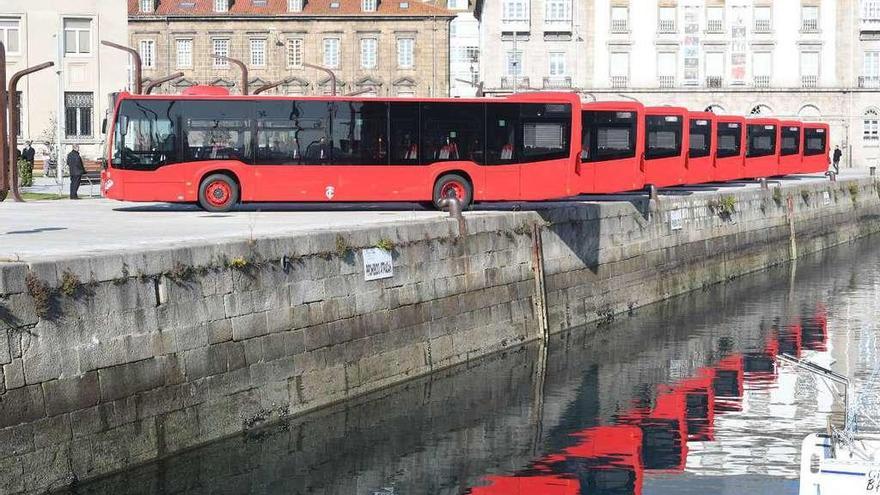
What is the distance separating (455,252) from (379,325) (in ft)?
11.5

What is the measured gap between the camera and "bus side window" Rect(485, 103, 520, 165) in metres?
36.6

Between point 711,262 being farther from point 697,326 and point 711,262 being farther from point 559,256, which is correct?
point 559,256

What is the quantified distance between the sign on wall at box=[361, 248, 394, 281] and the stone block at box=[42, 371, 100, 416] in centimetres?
730

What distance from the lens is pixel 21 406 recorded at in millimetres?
16922

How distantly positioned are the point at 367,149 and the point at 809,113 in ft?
261

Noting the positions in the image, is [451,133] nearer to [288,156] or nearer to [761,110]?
[288,156]

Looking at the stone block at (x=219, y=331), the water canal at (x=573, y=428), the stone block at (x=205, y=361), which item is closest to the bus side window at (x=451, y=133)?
the water canal at (x=573, y=428)

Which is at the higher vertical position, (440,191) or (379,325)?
(440,191)

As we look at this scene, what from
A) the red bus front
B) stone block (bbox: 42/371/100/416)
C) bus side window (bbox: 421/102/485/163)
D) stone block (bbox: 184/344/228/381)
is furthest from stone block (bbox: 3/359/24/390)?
the red bus front

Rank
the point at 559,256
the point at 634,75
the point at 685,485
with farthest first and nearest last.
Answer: the point at 634,75 → the point at 559,256 → the point at 685,485

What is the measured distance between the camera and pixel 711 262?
4662 cm

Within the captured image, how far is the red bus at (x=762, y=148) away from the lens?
6944 centimetres

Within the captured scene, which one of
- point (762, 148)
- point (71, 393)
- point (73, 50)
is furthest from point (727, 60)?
point (71, 393)

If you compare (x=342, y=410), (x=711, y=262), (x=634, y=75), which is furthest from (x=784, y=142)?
(x=342, y=410)
